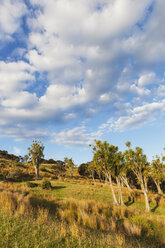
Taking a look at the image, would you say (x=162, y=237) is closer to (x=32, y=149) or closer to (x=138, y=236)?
(x=138, y=236)

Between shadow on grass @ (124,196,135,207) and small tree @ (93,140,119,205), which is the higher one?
small tree @ (93,140,119,205)

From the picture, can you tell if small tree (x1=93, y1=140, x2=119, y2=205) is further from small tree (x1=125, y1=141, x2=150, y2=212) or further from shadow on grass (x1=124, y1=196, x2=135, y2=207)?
shadow on grass (x1=124, y1=196, x2=135, y2=207)

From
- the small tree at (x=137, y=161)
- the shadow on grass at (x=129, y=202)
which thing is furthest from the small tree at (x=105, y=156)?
the shadow on grass at (x=129, y=202)

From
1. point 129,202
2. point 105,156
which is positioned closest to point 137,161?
point 105,156

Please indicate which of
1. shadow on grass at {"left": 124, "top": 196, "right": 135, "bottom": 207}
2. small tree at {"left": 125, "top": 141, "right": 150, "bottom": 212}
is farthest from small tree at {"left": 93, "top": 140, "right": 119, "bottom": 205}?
shadow on grass at {"left": 124, "top": 196, "right": 135, "bottom": 207}

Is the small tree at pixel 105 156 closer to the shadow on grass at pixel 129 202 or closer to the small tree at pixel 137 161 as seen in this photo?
the small tree at pixel 137 161

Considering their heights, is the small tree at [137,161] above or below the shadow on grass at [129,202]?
above

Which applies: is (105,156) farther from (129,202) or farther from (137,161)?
(129,202)

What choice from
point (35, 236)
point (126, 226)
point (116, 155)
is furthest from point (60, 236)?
point (116, 155)

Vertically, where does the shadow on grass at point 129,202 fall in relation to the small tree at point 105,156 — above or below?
below

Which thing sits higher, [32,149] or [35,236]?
[32,149]

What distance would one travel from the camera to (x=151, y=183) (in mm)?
49031

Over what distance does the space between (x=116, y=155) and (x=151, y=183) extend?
37511 mm

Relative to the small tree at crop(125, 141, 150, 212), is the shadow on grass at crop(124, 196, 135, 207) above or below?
below
